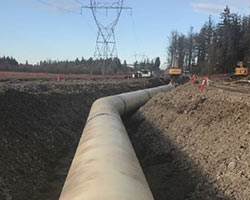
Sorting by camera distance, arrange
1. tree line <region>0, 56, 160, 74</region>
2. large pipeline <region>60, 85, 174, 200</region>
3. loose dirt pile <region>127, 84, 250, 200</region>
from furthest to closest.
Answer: tree line <region>0, 56, 160, 74</region> < loose dirt pile <region>127, 84, 250, 200</region> < large pipeline <region>60, 85, 174, 200</region>

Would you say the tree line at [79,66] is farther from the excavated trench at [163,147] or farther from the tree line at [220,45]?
the excavated trench at [163,147]

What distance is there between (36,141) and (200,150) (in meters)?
5.31

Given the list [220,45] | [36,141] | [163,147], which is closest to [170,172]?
[163,147]

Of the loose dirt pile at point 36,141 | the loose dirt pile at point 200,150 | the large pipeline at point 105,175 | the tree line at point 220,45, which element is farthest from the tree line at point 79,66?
the large pipeline at point 105,175

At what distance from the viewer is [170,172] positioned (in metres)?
8.23

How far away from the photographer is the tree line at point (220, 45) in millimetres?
78688

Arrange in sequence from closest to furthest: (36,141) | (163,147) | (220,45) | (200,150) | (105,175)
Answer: (105,175), (200,150), (163,147), (36,141), (220,45)

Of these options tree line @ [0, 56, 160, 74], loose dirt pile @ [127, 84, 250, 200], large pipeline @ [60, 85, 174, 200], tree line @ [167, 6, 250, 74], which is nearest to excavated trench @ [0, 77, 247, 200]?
loose dirt pile @ [127, 84, 250, 200]

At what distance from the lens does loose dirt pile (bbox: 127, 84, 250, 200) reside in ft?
20.1

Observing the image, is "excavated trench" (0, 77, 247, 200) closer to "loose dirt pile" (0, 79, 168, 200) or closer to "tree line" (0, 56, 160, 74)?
"loose dirt pile" (0, 79, 168, 200)

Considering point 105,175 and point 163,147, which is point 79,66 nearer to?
point 163,147

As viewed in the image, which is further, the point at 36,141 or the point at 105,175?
the point at 36,141

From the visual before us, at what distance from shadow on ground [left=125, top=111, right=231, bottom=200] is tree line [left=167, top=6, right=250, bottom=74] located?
54317 mm

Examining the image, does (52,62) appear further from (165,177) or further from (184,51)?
(165,177)
